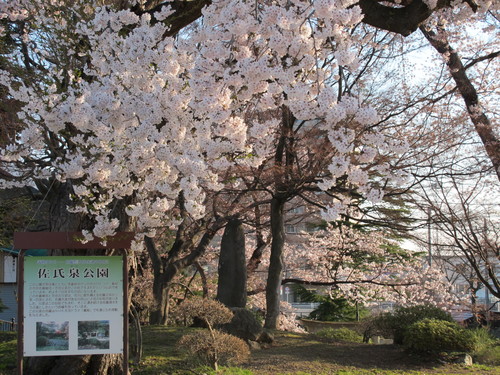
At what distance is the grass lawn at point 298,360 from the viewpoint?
7254mm

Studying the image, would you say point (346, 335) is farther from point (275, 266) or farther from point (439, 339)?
point (439, 339)

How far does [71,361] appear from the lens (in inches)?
247

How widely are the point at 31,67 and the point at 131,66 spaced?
4613mm

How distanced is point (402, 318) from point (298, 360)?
2.97 meters

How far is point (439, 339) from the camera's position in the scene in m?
8.93

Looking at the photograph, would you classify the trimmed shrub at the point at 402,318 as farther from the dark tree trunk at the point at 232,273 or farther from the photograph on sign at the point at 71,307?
the photograph on sign at the point at 71,307

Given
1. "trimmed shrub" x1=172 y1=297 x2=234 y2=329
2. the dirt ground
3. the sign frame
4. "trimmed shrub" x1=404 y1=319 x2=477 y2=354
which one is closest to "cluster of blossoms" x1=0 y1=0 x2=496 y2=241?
the sign frame

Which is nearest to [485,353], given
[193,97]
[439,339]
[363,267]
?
[439,339]

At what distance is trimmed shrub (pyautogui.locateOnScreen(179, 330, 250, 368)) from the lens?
6895 mm

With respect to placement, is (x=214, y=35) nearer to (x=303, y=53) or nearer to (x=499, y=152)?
(x=303, y=53)

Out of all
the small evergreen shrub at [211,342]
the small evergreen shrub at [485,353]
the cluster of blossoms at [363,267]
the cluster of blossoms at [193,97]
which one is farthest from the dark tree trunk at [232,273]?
the cluster of blossoms at [363,267]

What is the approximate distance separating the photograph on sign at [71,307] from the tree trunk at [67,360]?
0.76 meters

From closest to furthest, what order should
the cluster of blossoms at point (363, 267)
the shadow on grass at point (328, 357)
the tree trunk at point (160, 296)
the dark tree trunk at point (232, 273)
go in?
the shadow on grass at point (328, 357) < the dark tree trunk at point (232, 273) < the tree trunk at point (160, 296) < the cluster of blossoms at point (363, 267)

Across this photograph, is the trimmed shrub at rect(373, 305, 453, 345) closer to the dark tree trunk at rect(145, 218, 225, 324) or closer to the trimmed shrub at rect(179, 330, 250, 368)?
A: the trimmed shrub at rect(179, 330, 250, 368)
